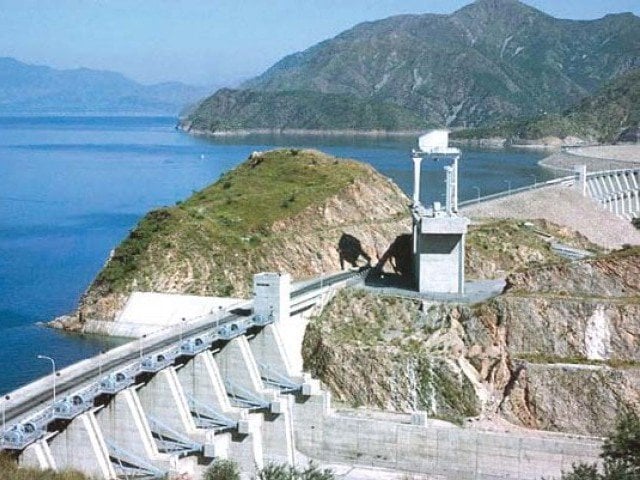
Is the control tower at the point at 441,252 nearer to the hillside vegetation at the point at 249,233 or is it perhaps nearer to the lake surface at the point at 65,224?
the hillside vegetation at the point at 249,233

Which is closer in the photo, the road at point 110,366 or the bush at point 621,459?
the bush at point 621,459

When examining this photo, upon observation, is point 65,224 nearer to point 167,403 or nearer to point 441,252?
point 441,252

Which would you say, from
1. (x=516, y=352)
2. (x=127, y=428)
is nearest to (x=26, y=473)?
(x=127, y=428)

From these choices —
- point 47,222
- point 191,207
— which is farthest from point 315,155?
point 47,222

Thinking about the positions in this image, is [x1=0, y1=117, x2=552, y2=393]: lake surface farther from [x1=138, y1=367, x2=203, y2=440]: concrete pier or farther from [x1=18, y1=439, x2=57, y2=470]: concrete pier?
[x1=18, y1=439, x2=57, y2=470]: concrete pier

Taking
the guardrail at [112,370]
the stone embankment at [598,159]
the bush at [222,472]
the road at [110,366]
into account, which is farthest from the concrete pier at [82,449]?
the stone embankment at [598,159]

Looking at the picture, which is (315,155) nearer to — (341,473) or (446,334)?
(446,334)

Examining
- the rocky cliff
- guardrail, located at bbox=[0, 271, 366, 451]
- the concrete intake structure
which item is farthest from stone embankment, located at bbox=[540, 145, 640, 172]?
the concrete intake structure

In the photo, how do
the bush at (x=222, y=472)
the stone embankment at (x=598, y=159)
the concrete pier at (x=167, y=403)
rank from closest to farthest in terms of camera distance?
1. the bush at (x=222, y=472)
2. the concrete pier at (x=167, y=403)
3. the stone embankment at (x=598, y=159)
